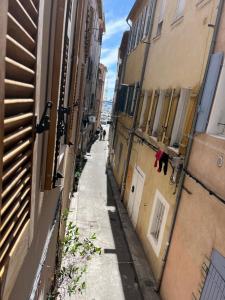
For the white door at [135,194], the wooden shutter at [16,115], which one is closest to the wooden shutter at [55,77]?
the wooden shutter at [16,115]

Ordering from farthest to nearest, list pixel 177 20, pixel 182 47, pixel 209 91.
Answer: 1. pixel 177 20
2. pixel 182 47
3. pixel 209 91

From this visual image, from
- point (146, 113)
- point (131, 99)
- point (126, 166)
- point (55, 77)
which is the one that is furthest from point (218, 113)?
point (131, 99)

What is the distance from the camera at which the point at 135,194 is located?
40.6 feet

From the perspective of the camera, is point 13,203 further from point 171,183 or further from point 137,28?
point 137,28

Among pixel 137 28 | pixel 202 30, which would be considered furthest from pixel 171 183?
pixel 137 28

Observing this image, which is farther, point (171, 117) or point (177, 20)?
point (177, 20)

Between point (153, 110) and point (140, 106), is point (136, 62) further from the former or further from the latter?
point (153, 110)

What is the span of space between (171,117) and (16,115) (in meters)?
7.09

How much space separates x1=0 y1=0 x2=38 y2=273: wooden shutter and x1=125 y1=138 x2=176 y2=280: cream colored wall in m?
6.08

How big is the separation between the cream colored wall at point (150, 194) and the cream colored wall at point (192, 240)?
598 millimetres

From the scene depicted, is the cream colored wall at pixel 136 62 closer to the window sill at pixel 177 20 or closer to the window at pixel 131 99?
the window at pixel 131 99

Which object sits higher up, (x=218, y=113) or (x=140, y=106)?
(x=218, y=113)

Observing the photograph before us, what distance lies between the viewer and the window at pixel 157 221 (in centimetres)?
859

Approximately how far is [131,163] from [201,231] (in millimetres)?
7700
